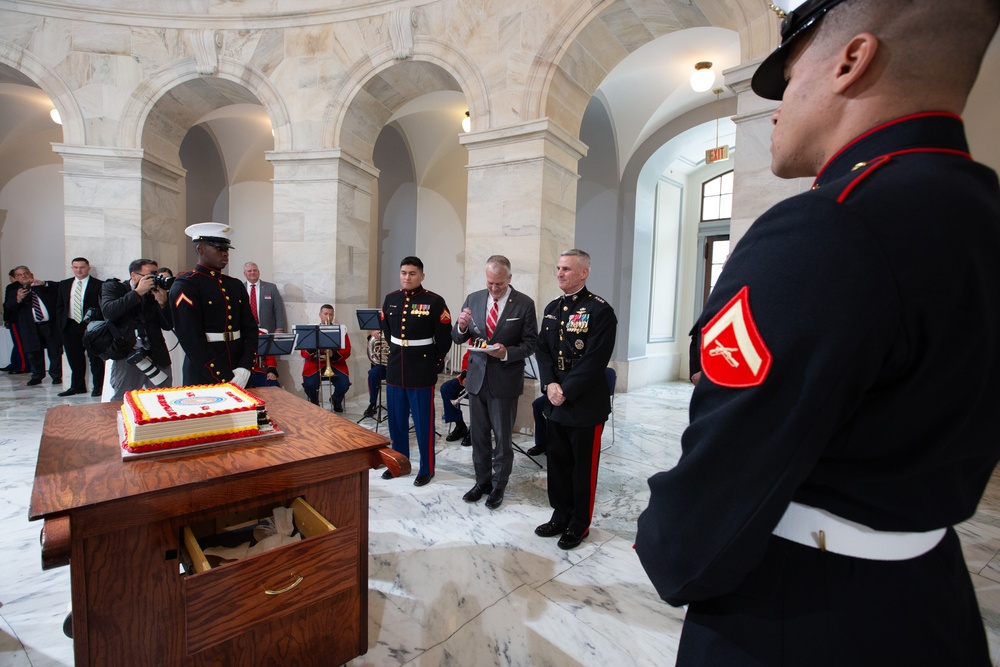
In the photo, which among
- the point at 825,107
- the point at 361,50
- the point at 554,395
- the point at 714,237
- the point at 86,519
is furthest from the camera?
the point at 714,237

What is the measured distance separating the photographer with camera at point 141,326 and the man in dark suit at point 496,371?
7.21ft

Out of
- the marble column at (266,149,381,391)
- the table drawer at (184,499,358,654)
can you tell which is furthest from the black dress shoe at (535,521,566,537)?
the marble column at (266,149,381,391)

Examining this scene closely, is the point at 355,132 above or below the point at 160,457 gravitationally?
above

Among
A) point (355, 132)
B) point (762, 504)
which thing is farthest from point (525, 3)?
point (762, 504)

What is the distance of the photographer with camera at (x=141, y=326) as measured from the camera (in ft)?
11.4

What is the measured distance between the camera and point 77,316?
637 cm

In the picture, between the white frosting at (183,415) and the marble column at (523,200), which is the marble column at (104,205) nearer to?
the marble column at (523,200)

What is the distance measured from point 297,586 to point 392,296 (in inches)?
112

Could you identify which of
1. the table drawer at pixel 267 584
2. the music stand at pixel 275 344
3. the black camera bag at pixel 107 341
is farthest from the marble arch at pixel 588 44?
the table drawer at pixel 267 584

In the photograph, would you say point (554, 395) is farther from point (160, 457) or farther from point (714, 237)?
point (714, 237)

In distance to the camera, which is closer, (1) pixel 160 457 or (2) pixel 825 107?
(2) pixel 825 107

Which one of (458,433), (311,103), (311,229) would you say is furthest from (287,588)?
(311,103)

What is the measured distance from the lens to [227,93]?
22.7 ft

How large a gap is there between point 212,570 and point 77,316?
691cm
